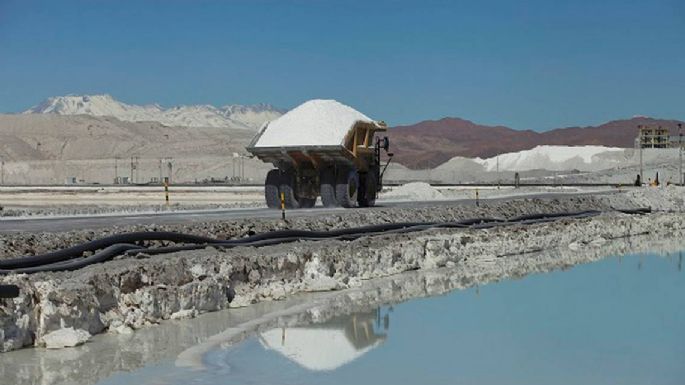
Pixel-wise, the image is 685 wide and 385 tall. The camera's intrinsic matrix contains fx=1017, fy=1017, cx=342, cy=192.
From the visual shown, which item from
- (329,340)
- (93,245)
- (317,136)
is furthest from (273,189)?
(329,340)

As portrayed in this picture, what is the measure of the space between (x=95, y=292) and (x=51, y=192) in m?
66.9

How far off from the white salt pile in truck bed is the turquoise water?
12.7m

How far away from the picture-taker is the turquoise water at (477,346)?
1100 cm

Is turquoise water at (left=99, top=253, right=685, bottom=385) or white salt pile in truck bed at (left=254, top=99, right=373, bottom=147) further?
white salt pile in truck bed at (left=254, top=99, right=373, bottom=147)

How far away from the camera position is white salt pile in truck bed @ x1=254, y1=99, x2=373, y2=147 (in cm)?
3166

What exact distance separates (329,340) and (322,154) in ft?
60.1

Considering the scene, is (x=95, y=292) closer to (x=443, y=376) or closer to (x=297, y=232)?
(x=443, y=376)

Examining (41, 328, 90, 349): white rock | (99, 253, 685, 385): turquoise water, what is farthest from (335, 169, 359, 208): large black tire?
(41, 328, 90, 349): white rock

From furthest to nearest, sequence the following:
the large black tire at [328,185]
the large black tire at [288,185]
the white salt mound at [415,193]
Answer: the white salt mound at [415,193] → the large black tire at [288,185] → the large black tire at [328,185]

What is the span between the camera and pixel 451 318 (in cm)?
1603

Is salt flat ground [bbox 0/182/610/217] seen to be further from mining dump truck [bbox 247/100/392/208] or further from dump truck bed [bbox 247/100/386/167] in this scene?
dump truck bed [bbox 247/100/386/167]

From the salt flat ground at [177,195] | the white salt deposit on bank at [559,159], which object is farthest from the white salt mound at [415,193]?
the white salt deposit on bank at [559,159]

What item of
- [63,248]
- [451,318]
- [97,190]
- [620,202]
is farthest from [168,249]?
[97,190]

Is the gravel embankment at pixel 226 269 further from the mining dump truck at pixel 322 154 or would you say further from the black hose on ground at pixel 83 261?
the mining dump truck at pixel 322 154
